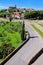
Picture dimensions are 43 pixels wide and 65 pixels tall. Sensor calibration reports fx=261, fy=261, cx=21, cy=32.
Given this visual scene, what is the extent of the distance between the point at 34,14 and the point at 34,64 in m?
129

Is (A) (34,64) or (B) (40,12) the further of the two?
(B) (40,12)

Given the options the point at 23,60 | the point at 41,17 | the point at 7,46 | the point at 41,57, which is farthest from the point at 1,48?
the point at 41,17

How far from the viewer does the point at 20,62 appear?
2473cm

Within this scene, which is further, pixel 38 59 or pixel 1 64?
pixel 1 64

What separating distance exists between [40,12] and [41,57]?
130 meters

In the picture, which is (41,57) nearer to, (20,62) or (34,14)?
(20,62)

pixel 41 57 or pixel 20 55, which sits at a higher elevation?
pixel 41 57

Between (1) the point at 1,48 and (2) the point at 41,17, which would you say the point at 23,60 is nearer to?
(1) the point at 1,48

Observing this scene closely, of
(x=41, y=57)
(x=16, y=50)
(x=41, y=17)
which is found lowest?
(x=41, y=17)

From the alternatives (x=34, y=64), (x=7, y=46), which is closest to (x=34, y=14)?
(x=7, y=46)

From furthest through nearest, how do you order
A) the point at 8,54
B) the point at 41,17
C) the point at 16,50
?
the point at 41,17
the point at 16,50
the point at 8,54

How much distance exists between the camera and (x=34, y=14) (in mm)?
149375

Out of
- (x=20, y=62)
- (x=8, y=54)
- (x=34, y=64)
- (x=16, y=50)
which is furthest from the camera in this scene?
→ (x=16, y=50)

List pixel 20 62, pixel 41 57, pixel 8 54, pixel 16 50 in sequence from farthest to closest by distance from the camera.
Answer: pixel 16 50
pixel 8 54
pixel 20 62
pixel 41 57
